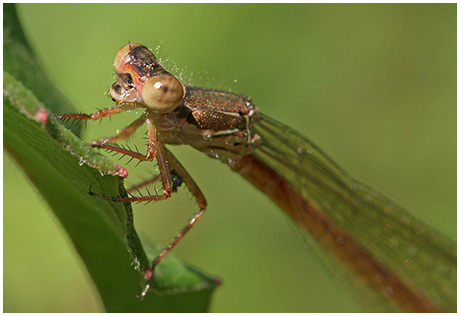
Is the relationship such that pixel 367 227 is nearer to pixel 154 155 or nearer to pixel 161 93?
pixel 154 155

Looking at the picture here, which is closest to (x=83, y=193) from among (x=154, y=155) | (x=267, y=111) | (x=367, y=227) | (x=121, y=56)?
(x=154, y=155)

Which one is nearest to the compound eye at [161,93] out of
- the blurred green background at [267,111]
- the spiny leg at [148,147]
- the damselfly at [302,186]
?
the damselfly at [302,186]

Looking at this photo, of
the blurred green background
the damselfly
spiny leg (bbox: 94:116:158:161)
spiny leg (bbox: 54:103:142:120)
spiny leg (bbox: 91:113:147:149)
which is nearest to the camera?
spiny leg (bbox: 94:116:158:161)

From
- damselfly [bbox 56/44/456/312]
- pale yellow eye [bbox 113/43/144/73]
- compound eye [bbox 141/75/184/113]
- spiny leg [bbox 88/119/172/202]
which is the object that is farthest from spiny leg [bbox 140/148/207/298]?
pale yellow eye [bbox 113/43/144/73]

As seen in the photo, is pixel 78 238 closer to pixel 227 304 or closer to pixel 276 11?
pixel 227 304

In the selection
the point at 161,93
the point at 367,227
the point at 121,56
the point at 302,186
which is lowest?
the point at 367,227

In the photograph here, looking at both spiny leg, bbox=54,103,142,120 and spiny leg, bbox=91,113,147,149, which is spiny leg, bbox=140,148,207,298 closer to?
spiny leg, bbox=91,113,147,149

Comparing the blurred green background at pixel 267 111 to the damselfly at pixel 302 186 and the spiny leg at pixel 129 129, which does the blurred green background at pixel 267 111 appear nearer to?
the damselfly at pixel 302 186

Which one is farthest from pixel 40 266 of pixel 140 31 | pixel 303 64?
pixel 303 64
